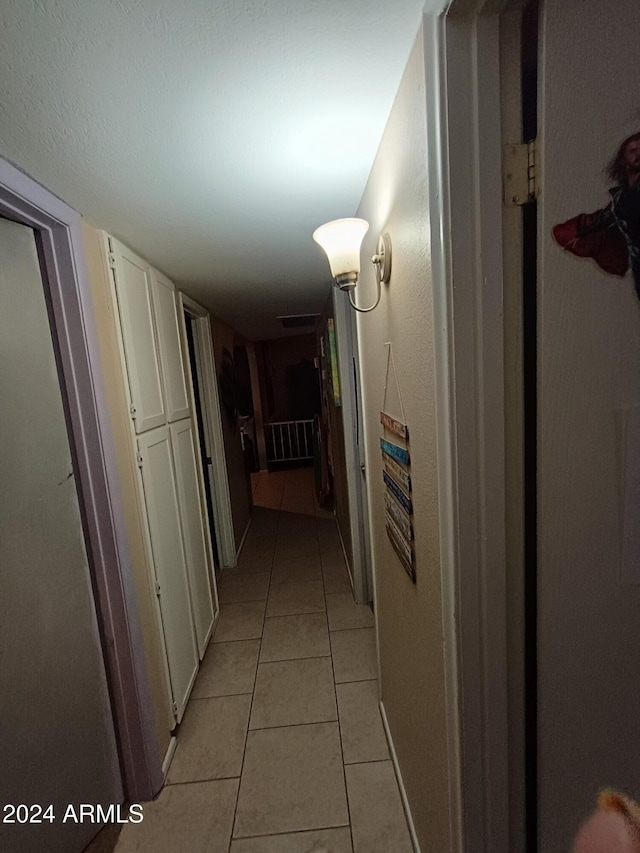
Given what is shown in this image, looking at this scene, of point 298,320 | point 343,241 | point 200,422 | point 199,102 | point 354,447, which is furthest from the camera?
point 298,320

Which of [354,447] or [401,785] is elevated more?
[354,447]

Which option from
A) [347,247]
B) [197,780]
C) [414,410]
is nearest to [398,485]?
[414,410]

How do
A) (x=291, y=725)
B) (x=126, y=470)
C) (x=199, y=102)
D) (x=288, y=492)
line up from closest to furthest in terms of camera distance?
1. (x=199, y=102)
2. (x=126, y=470)
3. (x=291, y=725)
4. (x=288, y=492)

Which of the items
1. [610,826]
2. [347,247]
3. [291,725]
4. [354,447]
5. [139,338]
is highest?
[347,247]

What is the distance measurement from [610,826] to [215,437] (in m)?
2.97

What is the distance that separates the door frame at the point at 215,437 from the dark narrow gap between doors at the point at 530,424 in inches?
106

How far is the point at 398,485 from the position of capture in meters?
1.13

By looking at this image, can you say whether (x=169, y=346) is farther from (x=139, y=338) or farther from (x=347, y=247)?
(x=347, y=247)

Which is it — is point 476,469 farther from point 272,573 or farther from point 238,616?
point 272,573

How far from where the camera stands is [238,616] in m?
2.63

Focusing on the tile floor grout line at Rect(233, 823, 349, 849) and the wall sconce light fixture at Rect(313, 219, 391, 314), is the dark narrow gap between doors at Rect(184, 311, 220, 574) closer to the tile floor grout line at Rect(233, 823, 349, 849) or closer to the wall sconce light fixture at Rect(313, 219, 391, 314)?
the tile floor grout line at Rect(233, 823, 349, 849)

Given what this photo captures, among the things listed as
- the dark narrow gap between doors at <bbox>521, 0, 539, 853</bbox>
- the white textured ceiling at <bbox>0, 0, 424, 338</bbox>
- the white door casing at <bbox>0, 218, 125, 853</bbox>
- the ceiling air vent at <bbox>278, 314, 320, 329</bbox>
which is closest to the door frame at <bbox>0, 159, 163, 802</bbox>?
the white door casing at <bbox>0, 218, 125, 853</bbox>

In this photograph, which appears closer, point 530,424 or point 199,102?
point 530,424

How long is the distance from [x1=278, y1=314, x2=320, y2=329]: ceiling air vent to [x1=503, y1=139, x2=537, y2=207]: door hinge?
3235 millimetres
